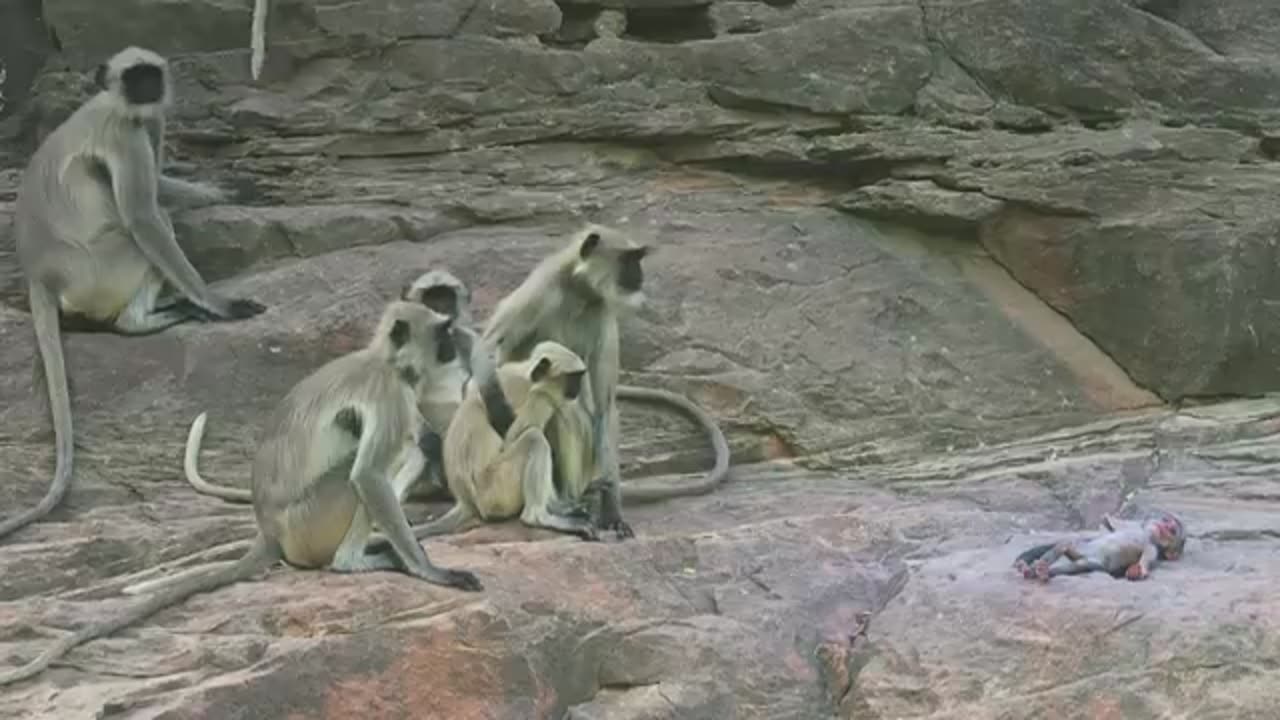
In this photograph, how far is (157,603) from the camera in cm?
443

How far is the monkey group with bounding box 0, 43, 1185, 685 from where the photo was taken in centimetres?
466

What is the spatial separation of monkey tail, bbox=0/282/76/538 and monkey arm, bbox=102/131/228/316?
415mm

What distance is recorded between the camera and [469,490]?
542 centimetres

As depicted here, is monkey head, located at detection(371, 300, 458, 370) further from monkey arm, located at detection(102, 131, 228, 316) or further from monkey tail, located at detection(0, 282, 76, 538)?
monkey arm, located at detection(102, 131, 228, 316)

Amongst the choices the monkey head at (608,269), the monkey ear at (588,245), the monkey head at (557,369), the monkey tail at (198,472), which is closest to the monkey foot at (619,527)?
the monkey head at (557,369)

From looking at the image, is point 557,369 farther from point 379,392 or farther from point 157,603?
point 157,603

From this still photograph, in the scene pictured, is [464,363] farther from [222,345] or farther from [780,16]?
[780,16]

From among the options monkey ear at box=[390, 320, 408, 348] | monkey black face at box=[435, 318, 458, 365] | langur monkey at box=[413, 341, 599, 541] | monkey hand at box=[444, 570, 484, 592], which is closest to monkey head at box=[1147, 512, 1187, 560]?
langur monkey at box=[413, 341, 599, 541]

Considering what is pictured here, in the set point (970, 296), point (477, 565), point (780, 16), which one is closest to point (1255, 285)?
point (970, 296)

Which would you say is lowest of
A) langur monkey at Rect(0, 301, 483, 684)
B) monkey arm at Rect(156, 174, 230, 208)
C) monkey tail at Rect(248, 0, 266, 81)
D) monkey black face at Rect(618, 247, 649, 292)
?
langur monkey at Rect(0, 301, 483, 684)

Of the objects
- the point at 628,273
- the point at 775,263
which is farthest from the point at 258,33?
the point at 628,273

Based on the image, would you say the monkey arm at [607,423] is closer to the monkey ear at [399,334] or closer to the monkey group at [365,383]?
the monkey group at [365,383]

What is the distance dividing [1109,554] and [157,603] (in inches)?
98.3

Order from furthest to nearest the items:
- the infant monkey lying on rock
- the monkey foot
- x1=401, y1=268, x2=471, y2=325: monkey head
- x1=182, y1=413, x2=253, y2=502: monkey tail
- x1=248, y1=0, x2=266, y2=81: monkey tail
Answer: x1=248, y1=0, x2=266, y2=81: monkey tail < x1=182, y1=413, x2=253, y2=502: monkey tail < x1=401, y1=268, x2=471, y2=325: monkey head < the monkey foot < the infant monkey lying on rock
